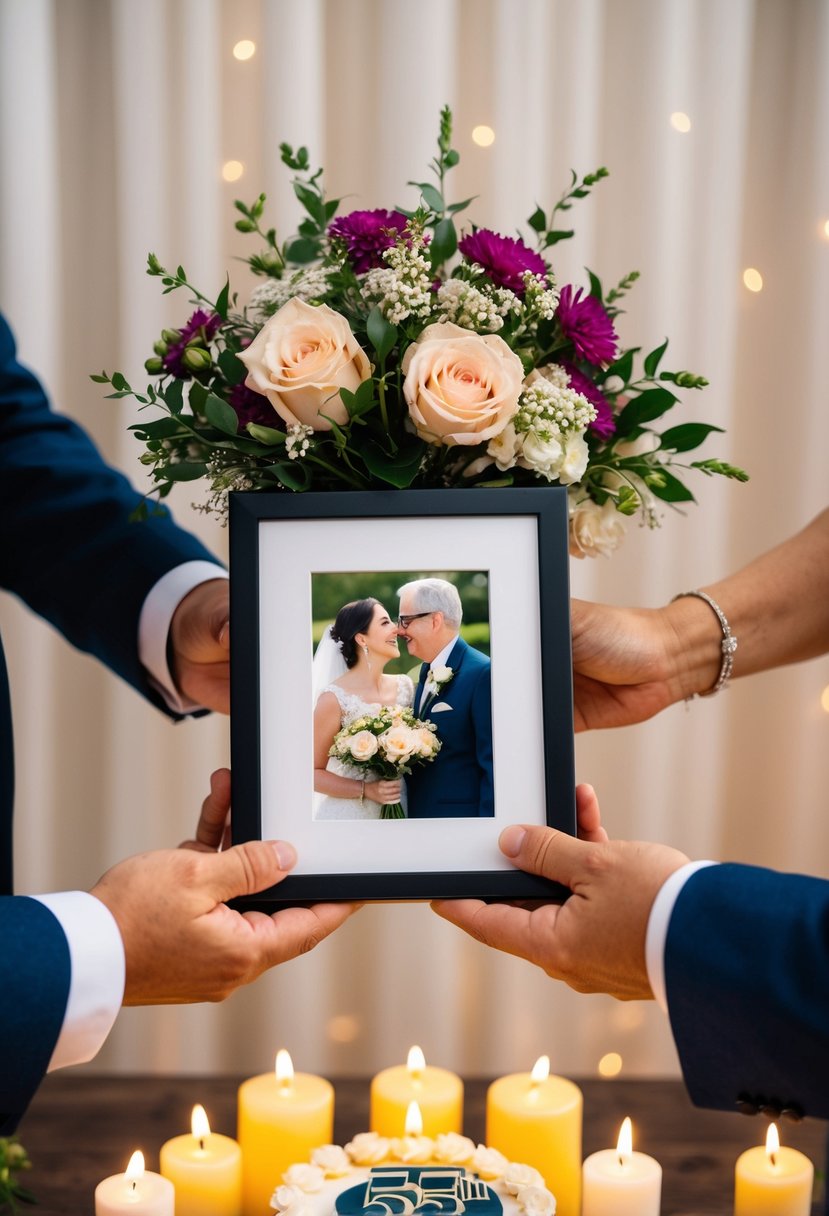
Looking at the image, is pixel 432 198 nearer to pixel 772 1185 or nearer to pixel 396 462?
pixel 396 462

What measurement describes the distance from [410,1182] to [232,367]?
0.84m

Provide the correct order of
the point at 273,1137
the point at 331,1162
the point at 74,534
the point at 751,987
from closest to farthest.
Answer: the point at 751,987 → the point at 331,1162 → the point at 273,1137 → the point at 74,534

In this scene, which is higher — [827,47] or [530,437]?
[827,47]

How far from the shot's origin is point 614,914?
97 centimetres

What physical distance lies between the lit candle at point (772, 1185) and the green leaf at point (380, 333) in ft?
2.92

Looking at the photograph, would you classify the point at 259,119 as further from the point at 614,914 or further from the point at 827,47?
the point at 614,914

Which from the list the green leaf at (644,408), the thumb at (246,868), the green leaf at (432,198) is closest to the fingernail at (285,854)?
the thumb at (246,868)

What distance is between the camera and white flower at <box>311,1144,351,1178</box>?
3.53 ft

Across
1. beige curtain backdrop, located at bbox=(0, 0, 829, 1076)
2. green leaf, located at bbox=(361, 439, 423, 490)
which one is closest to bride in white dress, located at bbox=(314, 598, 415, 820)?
green leaf, located at bbox=(361, 439, 423, 490)

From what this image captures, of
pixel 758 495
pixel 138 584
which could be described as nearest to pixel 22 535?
pixel 138 584

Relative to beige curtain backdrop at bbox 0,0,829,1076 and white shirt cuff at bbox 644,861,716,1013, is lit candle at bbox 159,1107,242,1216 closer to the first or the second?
white shirt cuff at bbox 644,861,716,1013

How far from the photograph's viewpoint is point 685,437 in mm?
1127

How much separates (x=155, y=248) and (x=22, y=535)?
76cm

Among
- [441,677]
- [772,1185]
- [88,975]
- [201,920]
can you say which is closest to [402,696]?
[441,677]
